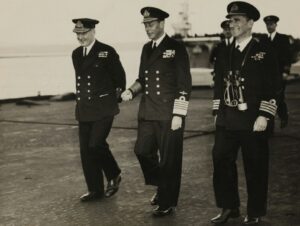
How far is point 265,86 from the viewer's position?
526 cm

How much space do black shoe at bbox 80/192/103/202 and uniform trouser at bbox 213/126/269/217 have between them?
161 cm

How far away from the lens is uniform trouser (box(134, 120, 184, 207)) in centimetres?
586

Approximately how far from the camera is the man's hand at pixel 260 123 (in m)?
5.18

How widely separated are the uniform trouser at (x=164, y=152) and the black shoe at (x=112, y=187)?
2.60 ft

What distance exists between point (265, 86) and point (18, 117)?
34.9 ft

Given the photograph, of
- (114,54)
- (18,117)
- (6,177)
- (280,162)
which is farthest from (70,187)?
(18,117)

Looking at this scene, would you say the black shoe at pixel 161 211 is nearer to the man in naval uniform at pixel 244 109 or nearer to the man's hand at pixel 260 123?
the man in naval uniform at pixel 244 109

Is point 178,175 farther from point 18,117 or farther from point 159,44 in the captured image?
point 18,117

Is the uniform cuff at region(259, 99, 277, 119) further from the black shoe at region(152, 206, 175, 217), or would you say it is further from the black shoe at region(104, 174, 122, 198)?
the black shoe at region(104, 174, 122, 198)

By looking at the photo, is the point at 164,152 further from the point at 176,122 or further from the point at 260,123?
the point at 260,123

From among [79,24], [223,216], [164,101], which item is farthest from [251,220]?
[79,24]

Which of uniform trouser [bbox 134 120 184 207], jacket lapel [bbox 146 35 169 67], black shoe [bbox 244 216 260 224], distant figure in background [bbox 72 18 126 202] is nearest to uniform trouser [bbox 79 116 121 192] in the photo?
distant figure in background [bbox 72 18 126 202]

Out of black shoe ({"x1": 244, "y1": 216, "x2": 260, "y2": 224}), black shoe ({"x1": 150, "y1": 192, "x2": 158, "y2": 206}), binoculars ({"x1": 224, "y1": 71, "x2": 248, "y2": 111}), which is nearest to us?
binoculars ({"x1": 224, "y1": 71, "x2": 248, "y2": 111})

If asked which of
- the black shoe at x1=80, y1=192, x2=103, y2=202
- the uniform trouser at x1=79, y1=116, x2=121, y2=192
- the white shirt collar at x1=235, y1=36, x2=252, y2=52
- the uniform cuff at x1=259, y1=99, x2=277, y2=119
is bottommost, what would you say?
the black shoe at x1=80, y1=192, x2=103, y2=202
